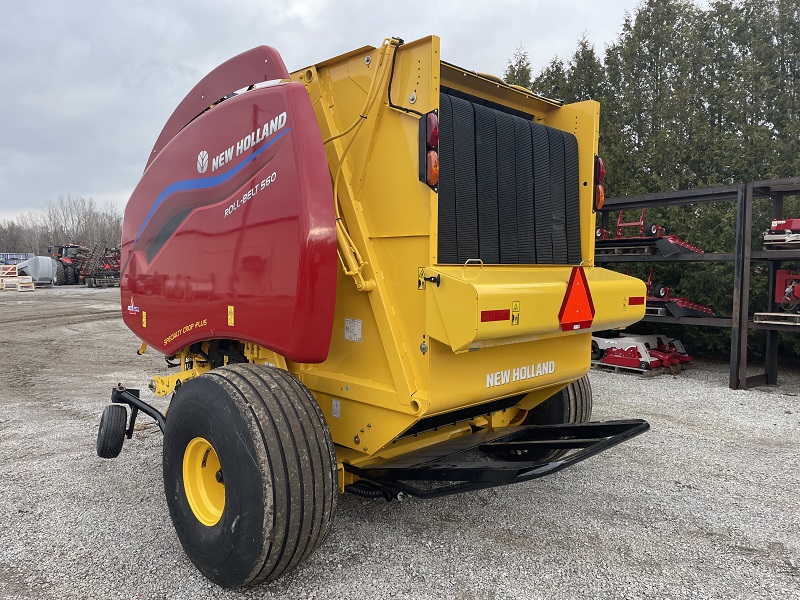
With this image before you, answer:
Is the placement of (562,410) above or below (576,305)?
below

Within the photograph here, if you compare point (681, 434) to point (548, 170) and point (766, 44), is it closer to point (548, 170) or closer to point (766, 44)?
point (548, 170)

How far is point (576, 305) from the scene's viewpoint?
9.82 ft

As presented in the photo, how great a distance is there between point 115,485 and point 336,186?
105 inches

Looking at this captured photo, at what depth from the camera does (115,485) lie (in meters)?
3.98

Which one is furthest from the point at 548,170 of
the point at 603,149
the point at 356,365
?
the point at 603,149

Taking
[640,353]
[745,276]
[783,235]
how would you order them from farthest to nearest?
[640,353], [745,276], [783,235]

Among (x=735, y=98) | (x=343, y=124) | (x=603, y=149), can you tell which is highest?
(x=735, y=98)

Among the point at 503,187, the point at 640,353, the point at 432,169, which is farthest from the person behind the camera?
the point at 640,353

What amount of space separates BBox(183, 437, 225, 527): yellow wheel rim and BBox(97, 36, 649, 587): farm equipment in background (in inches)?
0.4

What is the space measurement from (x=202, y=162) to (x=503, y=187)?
1.73 m

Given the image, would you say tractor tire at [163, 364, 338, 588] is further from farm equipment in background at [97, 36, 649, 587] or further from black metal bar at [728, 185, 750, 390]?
black metal bar at [728, 185, 750, 390]

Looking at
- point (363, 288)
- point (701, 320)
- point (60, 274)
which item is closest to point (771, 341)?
point (701, 320)

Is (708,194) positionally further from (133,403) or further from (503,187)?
(133,403)

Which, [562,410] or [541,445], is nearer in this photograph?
[541,445]
